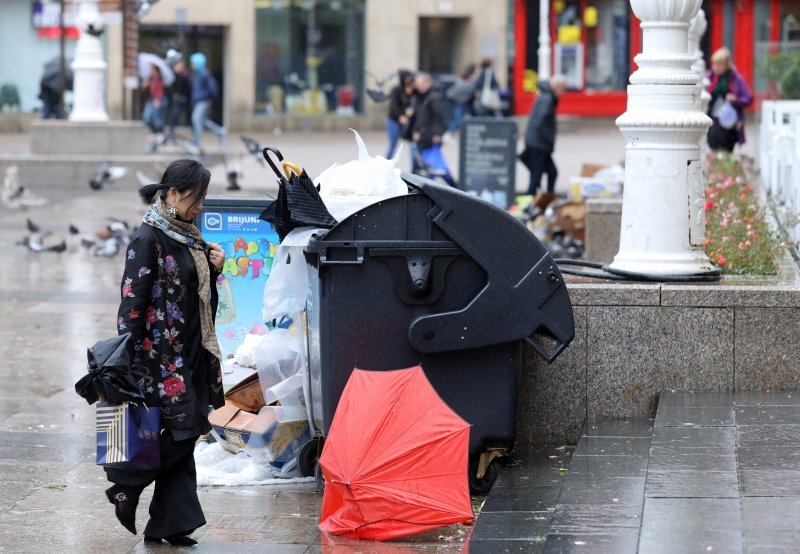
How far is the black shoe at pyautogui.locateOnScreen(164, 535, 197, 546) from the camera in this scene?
5.34 metres

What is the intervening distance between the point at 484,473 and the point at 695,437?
0.92 m

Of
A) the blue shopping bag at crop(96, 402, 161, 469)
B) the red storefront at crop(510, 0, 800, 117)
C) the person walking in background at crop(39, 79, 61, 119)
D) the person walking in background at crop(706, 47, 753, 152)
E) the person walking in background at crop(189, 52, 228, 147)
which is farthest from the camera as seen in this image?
the red storefront at crop(510, 0, 800, 117)

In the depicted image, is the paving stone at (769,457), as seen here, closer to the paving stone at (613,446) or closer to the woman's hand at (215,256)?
the paving stone at (613,446)

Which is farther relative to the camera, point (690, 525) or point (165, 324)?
point (165, 324)

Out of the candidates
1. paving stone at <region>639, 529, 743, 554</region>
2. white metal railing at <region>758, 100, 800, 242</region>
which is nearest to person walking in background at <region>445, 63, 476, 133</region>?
white metal railing at <region>758, 100, 800, 242</region>

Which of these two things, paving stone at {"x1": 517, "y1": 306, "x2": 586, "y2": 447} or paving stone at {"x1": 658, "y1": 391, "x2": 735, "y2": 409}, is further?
paving stone at {"x1": 517, "y1": 306, "x2": 586, "y2": 447}

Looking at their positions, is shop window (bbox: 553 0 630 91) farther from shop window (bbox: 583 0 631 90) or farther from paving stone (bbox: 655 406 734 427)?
paving stone (bbox: 655 406 734 427)

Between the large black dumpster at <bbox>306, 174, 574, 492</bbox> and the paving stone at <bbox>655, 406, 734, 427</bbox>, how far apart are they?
0.55 meters

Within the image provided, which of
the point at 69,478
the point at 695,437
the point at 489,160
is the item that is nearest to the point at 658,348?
the point at 695,437

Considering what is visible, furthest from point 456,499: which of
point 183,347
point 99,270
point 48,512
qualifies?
point 99,270

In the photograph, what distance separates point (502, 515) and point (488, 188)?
1183 centimetres

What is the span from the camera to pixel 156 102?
28906 mm

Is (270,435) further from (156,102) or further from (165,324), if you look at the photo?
(156,102)

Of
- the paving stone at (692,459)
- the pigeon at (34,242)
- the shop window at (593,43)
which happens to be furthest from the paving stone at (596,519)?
the shop window at (593,43)
